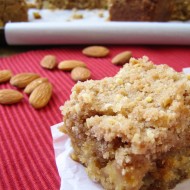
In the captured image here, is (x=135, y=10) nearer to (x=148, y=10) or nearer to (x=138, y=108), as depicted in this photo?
(x=148, y=10)

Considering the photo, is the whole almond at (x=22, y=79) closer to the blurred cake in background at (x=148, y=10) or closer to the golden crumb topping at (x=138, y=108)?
the golden crumb topping at (x=138, y=108)

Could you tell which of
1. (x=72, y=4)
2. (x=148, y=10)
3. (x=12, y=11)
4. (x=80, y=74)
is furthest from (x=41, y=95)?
(x=72, y=4)

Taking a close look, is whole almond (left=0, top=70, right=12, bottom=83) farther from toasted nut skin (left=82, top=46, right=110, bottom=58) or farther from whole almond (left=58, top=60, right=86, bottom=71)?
toasted nut skin (left=82, top=46, right=110, bottom=58)

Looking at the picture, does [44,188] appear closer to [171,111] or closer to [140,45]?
[171,111]

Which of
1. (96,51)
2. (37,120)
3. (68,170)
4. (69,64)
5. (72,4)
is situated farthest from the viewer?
(72,4)

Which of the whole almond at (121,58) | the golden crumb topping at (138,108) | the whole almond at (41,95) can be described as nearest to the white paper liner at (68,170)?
the golden crumb topping at (138,108)

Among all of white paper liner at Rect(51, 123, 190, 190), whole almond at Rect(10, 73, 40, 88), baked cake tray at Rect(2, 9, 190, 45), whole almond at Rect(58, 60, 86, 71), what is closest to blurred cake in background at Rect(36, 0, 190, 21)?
baked cake tray at Rect(2, 9, 190, 45)

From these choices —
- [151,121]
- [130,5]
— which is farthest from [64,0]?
[151,121]
